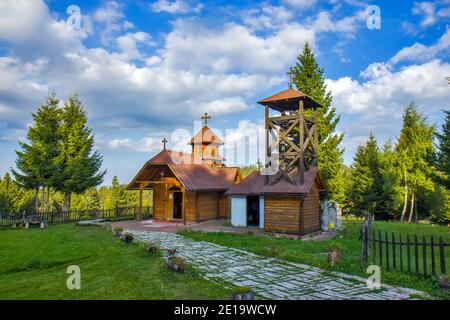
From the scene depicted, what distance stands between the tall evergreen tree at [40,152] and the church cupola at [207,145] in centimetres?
1026

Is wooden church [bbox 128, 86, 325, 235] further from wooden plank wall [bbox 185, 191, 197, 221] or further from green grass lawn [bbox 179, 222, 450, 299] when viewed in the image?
green grass lawn [bbox 179, 222, 450, 299]

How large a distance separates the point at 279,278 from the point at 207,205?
43.6ft

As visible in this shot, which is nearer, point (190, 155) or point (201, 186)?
point (201, 186)

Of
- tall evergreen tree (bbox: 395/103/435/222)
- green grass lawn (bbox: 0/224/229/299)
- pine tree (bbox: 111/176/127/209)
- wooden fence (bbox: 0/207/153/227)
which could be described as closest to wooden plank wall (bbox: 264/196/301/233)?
green grass lawn (bbox: 0/224/229/299)

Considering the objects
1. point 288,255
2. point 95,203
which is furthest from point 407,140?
point 95,203

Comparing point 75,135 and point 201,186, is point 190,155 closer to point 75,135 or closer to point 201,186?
point 201,186

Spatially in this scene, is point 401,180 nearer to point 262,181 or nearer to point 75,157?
point 262,181

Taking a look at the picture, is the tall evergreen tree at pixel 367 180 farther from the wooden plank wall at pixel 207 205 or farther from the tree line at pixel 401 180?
the wooden plank wall at pixel 207 205

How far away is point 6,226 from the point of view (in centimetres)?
1612

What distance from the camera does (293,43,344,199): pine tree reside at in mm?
19312

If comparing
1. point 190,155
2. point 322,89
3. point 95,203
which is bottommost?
point 95,203

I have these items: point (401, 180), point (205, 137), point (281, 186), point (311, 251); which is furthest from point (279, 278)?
point (401, 180)

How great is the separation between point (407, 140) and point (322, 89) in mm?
15119

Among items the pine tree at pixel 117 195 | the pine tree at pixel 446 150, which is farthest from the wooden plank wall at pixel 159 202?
the pine tree at pixel 117 195
